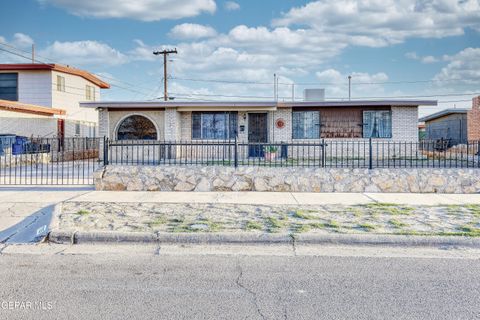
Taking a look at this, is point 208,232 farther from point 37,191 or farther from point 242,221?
point 37,191

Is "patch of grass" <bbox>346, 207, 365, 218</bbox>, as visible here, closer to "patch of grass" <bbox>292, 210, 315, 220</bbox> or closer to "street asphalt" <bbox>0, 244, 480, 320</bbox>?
"patch of grass" <bbox>292, 210, 315, 220</bbox>

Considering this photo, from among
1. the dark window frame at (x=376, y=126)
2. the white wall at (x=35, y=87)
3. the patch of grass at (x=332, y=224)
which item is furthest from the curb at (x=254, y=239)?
the white wall at (x=35, y=87)

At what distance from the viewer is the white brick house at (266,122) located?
22328mm

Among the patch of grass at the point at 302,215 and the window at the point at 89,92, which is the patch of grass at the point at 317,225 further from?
the window at the point at 89,92

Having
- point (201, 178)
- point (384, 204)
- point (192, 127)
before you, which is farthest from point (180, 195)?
point (192, 127)

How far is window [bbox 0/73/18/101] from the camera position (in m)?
28.5

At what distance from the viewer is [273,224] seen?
24.2 ft

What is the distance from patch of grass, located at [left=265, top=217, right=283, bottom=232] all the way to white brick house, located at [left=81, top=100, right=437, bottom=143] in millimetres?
14585

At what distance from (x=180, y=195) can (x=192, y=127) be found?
12403mm

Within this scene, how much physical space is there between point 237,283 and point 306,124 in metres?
18.8

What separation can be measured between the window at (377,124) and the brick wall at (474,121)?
23.3 feet

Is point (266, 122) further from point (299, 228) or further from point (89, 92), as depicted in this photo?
point (89, 92)

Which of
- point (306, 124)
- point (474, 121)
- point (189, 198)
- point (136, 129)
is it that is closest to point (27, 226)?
point (189, 198)

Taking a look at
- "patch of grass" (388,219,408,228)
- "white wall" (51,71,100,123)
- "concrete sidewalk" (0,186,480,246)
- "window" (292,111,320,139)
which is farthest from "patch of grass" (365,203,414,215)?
"white wall" (51,71,100,123)
